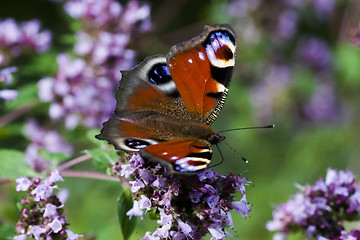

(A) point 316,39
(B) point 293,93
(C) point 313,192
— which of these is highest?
(A) point 316,39

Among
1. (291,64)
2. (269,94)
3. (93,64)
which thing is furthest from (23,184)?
(291,64)

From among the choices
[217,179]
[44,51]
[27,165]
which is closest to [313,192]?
[217,179]

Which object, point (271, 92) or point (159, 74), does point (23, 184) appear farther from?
point (271, 92)

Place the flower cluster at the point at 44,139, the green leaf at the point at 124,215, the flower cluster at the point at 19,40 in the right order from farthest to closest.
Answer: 1. the flower cluster at the point at 44,139
2. the flower cluster at the point at 19,40
3. the green leaf at the point at 124,215

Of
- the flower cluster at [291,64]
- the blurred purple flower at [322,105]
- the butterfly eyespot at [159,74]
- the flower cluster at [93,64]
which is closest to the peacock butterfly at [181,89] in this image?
the butterfly eyespot at [159,74]

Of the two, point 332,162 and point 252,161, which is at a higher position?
point 332,162

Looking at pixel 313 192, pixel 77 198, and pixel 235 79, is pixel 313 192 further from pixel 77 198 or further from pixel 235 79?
pixel 235 79

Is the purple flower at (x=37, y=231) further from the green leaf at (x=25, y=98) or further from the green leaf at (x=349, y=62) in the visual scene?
the green leaf at (x=349, y=62)

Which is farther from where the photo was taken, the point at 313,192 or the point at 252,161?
the point at 252,161
